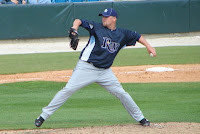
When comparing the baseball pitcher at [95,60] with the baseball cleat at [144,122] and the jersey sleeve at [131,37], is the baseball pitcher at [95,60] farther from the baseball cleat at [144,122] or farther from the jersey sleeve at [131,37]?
the baseball cleat at [144,122]

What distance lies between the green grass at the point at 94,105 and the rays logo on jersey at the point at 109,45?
1.57 m

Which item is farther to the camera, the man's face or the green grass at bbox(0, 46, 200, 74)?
the green grass at bbox(0, 46, 200, 74)

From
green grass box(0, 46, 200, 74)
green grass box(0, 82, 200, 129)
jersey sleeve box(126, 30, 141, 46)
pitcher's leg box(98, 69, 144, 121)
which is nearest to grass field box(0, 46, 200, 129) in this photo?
green grass box(0, 82, 200, 129)

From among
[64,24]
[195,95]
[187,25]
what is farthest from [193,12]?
[195,95]

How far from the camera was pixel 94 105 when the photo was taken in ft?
31.3

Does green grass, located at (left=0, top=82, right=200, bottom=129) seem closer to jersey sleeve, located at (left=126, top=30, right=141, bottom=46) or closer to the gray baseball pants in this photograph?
the gray baseball pants

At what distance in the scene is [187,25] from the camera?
80.9 feet

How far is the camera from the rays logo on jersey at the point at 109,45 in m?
6.82

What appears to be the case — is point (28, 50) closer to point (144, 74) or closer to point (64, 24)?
point (64, 24)

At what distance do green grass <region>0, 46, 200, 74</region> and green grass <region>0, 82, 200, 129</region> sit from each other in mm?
3709

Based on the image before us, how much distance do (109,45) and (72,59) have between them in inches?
446

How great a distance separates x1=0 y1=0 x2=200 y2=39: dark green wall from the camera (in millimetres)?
23109

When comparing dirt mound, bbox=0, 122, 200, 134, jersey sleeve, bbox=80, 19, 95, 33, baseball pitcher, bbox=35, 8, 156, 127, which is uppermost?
jersey sleeve, bbox=80, 19, 95, 33

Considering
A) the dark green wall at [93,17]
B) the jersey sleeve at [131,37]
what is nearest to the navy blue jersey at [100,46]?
the jersey sleeve at [131,37]
